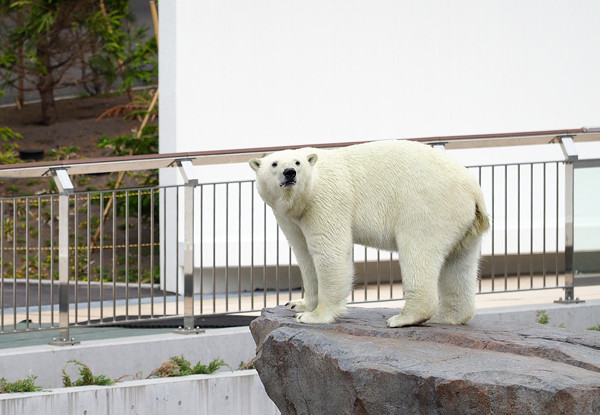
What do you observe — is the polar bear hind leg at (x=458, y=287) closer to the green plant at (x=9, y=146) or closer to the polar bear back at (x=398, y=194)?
the polar bear back at (x=398, y=194)

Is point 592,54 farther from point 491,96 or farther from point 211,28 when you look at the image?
point 211,28

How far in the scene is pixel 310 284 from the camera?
5.44 meters

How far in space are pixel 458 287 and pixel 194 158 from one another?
261 cm

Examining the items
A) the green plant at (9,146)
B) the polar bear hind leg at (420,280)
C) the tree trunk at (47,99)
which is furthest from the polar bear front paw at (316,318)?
the tree trunk at (47,99)

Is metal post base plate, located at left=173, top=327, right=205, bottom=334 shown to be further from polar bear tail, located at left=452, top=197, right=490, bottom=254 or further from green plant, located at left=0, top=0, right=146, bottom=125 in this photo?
green plant, located at left=0, top=0, right=146, bottom=125

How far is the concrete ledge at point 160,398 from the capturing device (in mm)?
6012

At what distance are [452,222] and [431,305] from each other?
16.4 inches

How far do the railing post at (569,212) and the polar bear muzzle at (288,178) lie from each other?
3696mm

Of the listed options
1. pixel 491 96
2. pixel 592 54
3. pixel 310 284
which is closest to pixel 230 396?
pixel 310 284

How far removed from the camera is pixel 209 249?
993 centimetres

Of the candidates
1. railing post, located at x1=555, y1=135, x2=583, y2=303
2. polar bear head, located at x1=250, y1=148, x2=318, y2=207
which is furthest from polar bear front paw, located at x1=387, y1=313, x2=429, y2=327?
railing post, located at x1=555, y1=135, x2=583, y2=303

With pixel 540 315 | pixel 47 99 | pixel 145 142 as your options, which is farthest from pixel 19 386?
pixel 47 99

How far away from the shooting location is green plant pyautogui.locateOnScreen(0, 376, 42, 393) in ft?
20.1

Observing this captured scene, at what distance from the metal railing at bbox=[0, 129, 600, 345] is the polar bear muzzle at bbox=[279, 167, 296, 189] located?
2.07 meters
